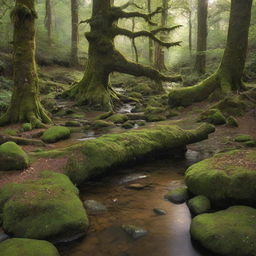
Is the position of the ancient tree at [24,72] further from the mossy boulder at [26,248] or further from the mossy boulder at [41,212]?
the mossy boulder at [26,248]

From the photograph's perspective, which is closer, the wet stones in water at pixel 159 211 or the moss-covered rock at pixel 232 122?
the wet stones in water at pixel 159 211

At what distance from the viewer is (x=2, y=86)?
54.7 feet

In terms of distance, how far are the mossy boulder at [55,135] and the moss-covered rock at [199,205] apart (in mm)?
5816

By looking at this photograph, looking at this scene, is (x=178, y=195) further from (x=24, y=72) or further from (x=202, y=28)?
(x=202, y=28)

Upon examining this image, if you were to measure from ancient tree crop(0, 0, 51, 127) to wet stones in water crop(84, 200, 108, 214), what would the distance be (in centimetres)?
671

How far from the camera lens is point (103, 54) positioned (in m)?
18.1

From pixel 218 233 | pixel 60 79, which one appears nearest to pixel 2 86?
pixel 60 79

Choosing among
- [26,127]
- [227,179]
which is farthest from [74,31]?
[227,179]

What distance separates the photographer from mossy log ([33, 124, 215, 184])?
6387mm

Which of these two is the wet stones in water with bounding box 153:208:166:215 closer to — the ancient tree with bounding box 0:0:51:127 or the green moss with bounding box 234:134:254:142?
the green moss with bounding box 234:134:254:142

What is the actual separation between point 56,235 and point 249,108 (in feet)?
31.7

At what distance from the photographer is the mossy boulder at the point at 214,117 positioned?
10992 millimetres

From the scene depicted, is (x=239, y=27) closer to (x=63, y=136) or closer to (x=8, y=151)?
(x=63, y=136)

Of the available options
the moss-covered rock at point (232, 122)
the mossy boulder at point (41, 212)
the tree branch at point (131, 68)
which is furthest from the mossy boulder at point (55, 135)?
the tree branch at point (131, 68)
